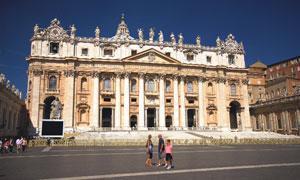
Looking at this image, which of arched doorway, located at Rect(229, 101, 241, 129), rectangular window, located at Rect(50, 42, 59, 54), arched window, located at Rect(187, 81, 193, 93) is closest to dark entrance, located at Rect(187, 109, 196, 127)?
arched window, located at Rect(187, 81, 193, 93)

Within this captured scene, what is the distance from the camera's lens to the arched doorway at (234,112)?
62.7 m

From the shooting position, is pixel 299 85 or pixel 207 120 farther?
pixel 299 85

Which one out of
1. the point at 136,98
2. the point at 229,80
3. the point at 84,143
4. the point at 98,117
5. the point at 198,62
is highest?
the point at 198,62

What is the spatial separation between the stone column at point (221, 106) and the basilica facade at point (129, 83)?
0.68 feet

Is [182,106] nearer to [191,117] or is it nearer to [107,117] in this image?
[191,117]

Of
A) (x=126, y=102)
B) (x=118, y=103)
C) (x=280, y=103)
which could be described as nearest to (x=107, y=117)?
(x=118, y=103)

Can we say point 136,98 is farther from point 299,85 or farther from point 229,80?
point 299,85

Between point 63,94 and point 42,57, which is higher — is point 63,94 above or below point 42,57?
below

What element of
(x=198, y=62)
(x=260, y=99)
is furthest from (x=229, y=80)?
(x=260, y=99)

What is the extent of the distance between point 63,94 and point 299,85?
51468mm

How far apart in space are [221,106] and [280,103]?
38.9 feet

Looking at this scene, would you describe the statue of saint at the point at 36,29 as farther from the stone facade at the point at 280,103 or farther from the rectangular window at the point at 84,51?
the stone facade at the point at 280,103

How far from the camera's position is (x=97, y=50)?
55188 millimetres

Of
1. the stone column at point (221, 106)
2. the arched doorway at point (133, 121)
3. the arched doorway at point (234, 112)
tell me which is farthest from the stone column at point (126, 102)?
the arched doorway at point (234, 112)
